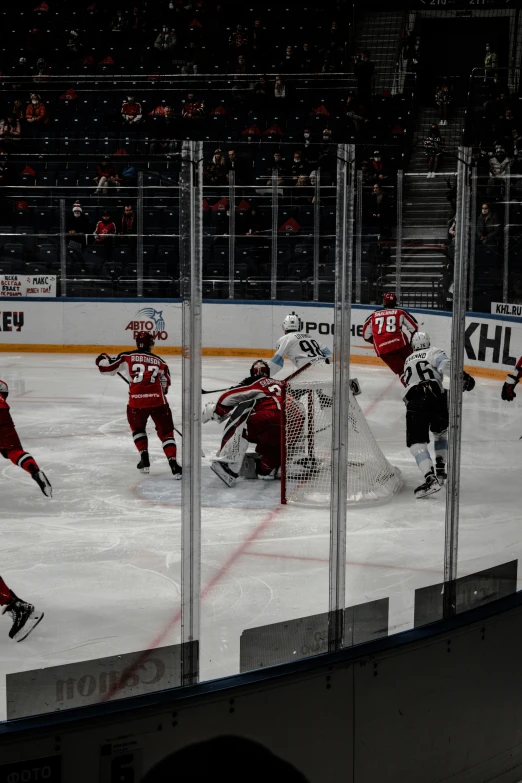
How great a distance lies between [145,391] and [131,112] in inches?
360

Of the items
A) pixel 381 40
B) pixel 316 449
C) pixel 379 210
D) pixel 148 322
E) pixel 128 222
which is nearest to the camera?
pixel 316 449

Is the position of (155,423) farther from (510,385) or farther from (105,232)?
(105,232)

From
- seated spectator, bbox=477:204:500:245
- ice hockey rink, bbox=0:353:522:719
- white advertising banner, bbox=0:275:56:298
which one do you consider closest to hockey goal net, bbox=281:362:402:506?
ice hockey rink, bbox=0:353:522:719

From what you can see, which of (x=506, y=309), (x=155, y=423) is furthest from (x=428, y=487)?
(x=506, y=309)

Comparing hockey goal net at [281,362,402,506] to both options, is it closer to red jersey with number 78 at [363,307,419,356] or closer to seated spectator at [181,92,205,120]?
red jersey with number 78 at [363,307,419,356]

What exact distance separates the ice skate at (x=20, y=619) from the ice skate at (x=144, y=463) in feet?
9.62

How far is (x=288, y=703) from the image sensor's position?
8.39 feet

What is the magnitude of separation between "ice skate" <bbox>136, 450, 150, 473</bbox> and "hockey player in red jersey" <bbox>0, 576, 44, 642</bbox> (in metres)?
2.92

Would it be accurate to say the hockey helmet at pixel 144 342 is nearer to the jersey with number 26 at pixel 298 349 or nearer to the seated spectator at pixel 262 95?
the jersey with number 26 at pixel 298 349

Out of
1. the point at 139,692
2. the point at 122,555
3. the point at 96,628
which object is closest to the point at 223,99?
the point at 122,555

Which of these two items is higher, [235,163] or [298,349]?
[235,163]

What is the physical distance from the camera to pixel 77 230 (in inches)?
454

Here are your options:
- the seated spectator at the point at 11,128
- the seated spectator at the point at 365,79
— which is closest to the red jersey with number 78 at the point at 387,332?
the seated spectator at the point at 365,79

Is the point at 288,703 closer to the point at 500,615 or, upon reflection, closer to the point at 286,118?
the point at 500,615
